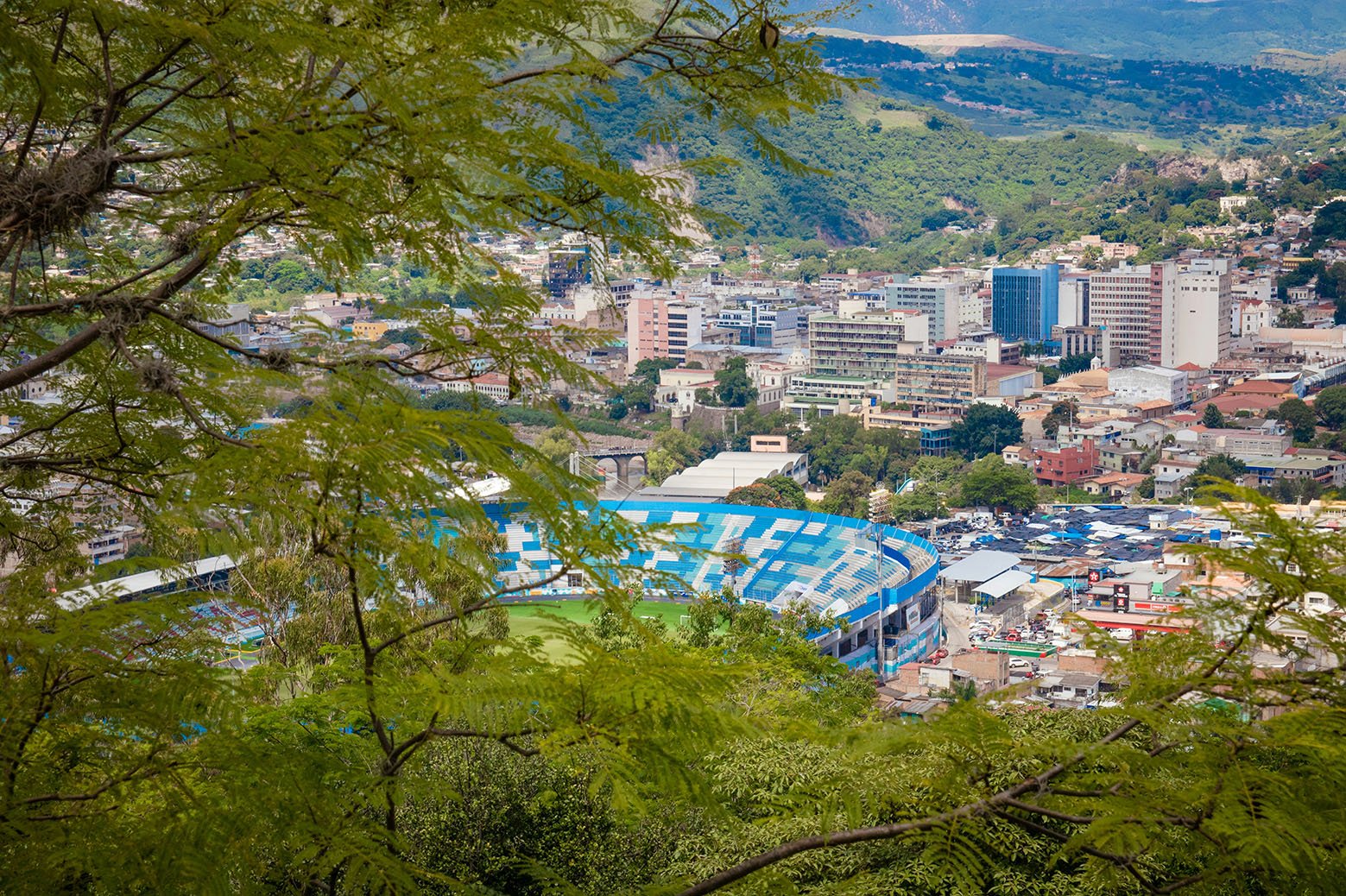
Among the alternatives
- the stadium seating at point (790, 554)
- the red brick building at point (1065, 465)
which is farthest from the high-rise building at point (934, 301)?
the stadium seating at point (790, 554)

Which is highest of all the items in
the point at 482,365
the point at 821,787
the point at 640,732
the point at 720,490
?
the point at 482,365

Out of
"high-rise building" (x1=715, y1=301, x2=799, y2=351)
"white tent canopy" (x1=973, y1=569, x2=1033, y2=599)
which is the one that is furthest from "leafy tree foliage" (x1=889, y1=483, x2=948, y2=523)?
"high-rise building" (x1=715, y1=301, x2=799, y2=351)

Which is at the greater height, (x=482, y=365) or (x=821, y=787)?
(x=482, y=365)

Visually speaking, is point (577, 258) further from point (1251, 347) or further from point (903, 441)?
point (1251, 347)

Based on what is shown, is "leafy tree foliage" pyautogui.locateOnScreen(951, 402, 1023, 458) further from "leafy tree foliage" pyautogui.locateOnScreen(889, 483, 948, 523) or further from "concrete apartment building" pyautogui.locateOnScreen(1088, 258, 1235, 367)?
"concrete apartment building" pyautogui.locateOnScreen(1088, 258, 1235, 367)

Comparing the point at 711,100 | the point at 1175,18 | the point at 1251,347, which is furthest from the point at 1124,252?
the point at 1175,18

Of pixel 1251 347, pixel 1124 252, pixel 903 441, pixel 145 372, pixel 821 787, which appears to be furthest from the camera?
pixel 1124 252

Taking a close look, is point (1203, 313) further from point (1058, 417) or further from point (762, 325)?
point (762, 325)

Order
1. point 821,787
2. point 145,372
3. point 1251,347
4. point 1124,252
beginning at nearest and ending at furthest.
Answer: point 145,372 < point 821,787 < point 1251,347 < point 1124,252
